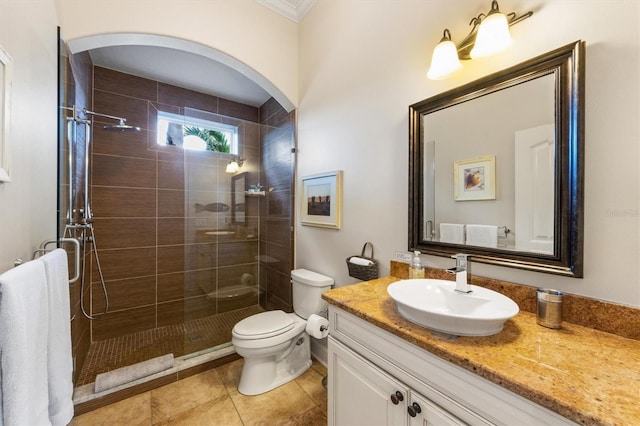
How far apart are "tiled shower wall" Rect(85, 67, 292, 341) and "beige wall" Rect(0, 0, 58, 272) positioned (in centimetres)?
104

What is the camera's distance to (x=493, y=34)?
1008mm

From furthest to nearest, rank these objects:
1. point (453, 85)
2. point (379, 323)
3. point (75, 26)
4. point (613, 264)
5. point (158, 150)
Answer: point (158, 150) → point (75, 26) → point (453, 85) → point (379, 323) → point (613, 264)

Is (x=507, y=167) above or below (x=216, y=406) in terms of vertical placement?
above

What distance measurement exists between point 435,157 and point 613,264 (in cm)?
77

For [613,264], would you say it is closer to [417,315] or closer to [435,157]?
[417,315]

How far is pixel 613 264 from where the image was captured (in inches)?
32.7

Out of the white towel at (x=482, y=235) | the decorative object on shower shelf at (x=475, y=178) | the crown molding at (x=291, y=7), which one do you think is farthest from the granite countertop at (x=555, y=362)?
the crown molding at (x=291, y=7)

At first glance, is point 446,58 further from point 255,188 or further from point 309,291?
point 255,188

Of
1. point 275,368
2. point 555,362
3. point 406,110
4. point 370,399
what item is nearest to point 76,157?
point 275,368

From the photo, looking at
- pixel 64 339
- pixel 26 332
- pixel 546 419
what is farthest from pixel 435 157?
pixel 64 339

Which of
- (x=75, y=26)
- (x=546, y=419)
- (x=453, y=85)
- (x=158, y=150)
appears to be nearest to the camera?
(x=546, y=419)

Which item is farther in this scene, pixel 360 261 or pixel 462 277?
pixel 360 261

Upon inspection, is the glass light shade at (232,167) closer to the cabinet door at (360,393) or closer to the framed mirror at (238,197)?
the framed mirror at (238,197)

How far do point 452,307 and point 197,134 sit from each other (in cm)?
234
